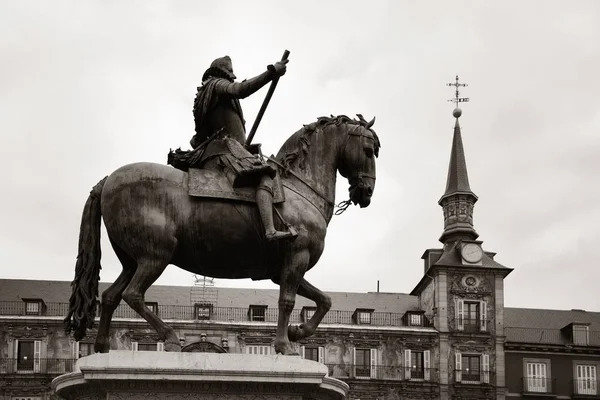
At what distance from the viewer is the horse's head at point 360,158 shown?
14.8 metres

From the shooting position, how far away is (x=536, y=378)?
81438 millimetres

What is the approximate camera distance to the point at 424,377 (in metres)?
79.9

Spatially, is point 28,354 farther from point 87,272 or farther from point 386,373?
point 87,272

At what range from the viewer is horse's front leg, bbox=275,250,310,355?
14.1 meters

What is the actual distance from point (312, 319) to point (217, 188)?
1.99 metres

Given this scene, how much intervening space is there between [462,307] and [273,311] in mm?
12421

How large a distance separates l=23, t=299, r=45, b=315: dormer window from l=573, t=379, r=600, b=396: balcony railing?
34857mm

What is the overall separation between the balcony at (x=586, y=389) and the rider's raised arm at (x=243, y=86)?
232 ft

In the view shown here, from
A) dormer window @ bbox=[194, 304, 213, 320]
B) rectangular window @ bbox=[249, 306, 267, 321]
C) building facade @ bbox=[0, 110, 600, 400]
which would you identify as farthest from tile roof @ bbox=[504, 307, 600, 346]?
dormer window @ bbox=[194, 304, 213, 320]

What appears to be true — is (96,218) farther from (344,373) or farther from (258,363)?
(344,373)

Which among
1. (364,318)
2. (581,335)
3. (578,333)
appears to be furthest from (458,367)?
(581,335)

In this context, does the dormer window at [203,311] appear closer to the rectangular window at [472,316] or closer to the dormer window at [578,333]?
the rectangular window at [472,316]

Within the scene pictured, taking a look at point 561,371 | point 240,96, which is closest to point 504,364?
point 561,371

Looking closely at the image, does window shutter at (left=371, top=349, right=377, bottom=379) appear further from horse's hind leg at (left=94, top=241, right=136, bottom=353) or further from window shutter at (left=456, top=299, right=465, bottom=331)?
horse's hind leg at (left=94, top=241, right=136, bottom=353)
